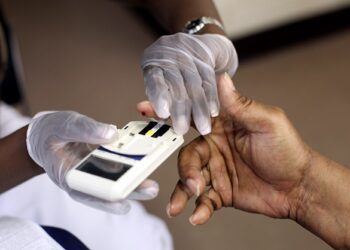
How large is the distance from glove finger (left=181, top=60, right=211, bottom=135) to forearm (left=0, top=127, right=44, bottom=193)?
281 mm

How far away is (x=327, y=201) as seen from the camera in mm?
791

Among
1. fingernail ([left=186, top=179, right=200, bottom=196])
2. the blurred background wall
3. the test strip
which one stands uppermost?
the test strip

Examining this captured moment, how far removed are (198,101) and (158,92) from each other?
0.06 m

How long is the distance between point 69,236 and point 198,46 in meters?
0.36

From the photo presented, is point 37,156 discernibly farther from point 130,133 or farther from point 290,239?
point 290,239

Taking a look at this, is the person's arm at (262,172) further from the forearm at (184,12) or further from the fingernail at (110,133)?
the forearm at (184,12)

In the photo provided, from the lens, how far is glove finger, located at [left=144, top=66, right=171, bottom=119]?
71 cm

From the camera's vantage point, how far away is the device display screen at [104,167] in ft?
2.01

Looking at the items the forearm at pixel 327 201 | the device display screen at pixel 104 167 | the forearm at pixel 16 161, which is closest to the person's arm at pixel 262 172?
the forearm at pixel 327 201

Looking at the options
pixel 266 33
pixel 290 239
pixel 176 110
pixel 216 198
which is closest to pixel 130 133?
pixel 176 110

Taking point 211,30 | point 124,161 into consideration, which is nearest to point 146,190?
point 124,161

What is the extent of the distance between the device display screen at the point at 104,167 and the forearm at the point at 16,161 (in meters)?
0.24

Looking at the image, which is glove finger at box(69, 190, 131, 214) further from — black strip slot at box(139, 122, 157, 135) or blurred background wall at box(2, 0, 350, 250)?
blurred background wall at box(2, 0, 350, 250)

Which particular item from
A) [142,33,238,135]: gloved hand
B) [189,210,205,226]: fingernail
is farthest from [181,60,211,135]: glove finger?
[189,210,205,226]: fingernail
